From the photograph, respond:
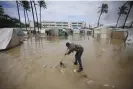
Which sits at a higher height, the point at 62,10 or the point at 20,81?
the point at 62,10

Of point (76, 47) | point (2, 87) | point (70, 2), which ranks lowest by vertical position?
point (2, 87)

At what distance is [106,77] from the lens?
2.20m

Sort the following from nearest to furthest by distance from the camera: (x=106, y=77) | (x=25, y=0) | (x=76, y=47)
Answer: (x=106, y=77) → (x=76, y=47) → (x=25, y=0)

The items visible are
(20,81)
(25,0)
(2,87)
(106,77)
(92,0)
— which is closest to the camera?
(2,87)

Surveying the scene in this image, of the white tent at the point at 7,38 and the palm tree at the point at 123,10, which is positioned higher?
the palm tree at the point at 123,10

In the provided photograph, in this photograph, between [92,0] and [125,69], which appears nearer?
[125,69]

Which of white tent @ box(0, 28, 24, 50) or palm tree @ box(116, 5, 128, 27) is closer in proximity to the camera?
palm tree @ box(116, 5, 128, 27)

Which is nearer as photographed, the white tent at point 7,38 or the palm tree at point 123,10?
the palm tree at point 123,10

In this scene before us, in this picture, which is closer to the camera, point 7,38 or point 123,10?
point 123,10

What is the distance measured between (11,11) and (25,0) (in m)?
0.53

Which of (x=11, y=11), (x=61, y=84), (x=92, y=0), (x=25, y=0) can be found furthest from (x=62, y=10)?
(x=61, y=84)

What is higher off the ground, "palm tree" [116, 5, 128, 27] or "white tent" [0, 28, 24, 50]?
"palm tree" [116, 5, 128, 27]

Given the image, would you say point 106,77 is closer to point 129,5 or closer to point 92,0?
point 129,5

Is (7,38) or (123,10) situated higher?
(123,10)
